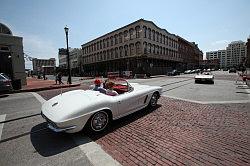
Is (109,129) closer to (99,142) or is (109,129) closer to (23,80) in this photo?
(99,142)

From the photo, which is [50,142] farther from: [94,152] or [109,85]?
[109,85]

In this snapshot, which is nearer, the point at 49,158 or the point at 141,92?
the point at 49,158

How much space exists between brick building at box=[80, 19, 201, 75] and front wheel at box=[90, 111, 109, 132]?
114 ft

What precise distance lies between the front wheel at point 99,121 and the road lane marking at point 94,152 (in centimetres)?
34

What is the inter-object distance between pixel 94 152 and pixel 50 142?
47.9 inches

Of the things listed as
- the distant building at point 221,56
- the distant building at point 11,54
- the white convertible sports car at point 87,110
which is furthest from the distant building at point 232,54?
the white convertible sports car at point 87,110

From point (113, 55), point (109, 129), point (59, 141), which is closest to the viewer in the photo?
point (59, 141)

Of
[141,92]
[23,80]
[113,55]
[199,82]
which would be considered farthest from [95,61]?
[141,92]

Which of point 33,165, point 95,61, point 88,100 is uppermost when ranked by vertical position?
point 95,61

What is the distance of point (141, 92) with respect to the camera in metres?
5.70

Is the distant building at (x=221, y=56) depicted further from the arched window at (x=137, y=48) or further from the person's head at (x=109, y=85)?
the person's head at (x=109, y=85)

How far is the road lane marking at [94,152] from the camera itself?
303 centimetres

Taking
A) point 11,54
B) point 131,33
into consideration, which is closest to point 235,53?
point 131,33

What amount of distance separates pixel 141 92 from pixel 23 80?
700 inches
